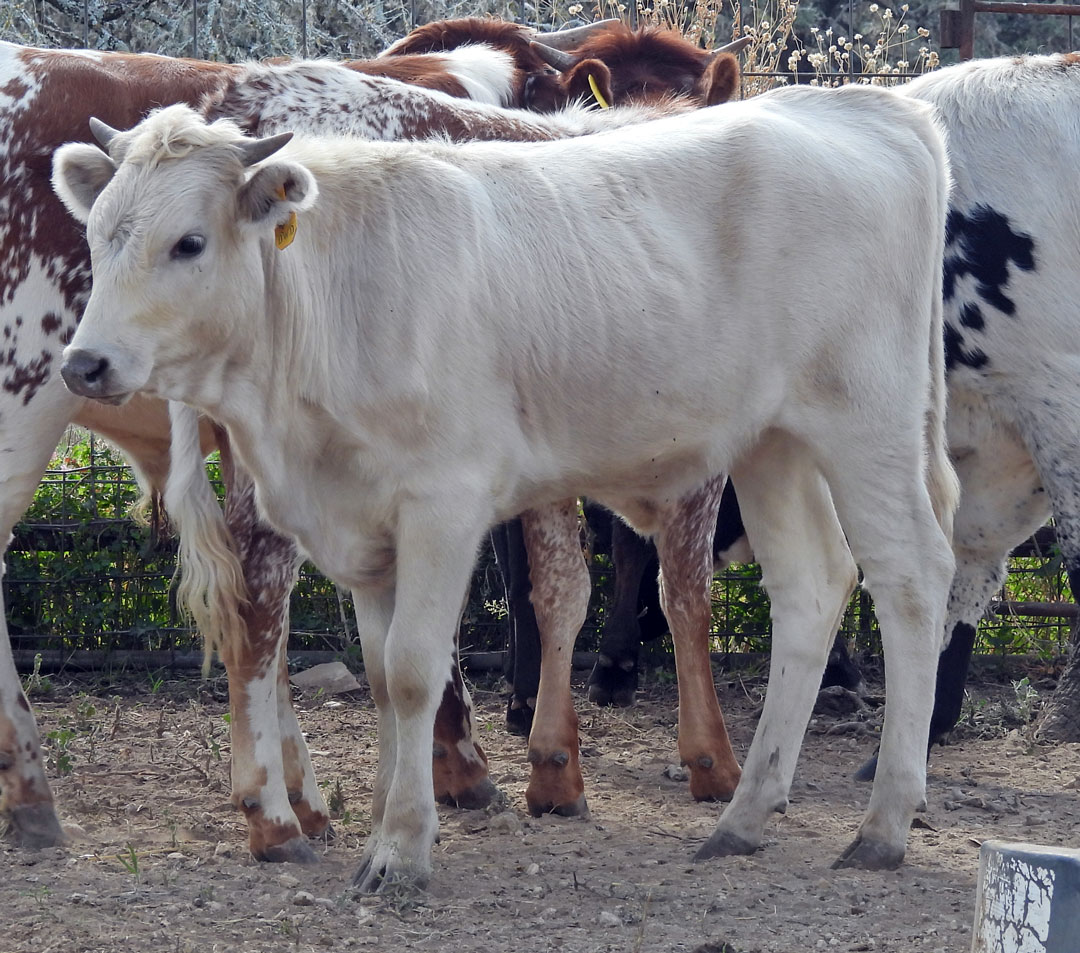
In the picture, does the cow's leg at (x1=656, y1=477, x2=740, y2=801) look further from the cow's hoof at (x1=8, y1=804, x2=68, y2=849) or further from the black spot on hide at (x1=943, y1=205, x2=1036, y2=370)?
the cow's hoof at (x1=8, y1=804, x2=68, y2=849)

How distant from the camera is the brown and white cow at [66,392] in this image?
4.49m

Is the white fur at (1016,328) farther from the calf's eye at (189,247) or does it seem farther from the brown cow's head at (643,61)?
the calf's eye at (189,247)

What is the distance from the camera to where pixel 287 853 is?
4418 millimetres

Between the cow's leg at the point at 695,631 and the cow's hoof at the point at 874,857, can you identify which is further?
the cow's leg at the point at 695,631

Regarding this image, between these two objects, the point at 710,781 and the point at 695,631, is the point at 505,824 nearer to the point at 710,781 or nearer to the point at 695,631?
the point at 710,781

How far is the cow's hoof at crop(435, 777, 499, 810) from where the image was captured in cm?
503

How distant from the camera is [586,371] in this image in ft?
13.7

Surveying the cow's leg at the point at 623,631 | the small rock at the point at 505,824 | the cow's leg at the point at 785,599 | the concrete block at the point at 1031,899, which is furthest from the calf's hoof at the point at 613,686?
the concrete block at the point at 1031,899

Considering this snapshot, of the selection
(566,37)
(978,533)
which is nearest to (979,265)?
(978,533)

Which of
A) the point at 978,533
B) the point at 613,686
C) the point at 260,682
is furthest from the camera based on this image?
the point at 613,686

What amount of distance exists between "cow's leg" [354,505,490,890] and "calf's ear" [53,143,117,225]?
1.14 meters

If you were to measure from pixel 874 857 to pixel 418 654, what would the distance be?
1440mm

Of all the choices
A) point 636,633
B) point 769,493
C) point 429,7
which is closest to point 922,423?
point 769,493

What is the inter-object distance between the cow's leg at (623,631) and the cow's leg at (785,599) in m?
1.85
